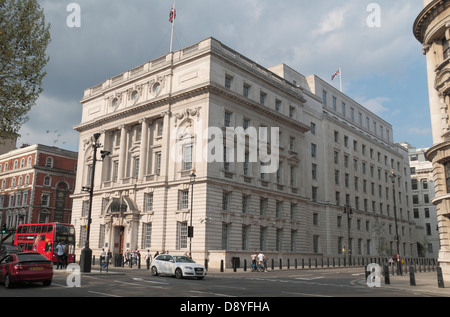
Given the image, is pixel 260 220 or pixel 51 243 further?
pixel 260 220

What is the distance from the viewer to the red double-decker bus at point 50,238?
35.3 metres

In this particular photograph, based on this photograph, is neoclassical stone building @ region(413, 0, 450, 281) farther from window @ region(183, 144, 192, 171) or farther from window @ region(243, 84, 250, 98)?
window @ region(183, 144, 192, 171)

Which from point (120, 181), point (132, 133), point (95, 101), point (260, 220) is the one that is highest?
point (95, 101)

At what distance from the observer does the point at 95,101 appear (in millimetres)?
55375

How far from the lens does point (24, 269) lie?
17.1 m

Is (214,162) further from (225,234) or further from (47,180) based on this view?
(47,180)

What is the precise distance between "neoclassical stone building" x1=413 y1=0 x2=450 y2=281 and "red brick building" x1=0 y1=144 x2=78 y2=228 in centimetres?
5669

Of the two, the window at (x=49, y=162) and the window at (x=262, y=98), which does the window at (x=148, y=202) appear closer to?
the window at (x=262, y=98)

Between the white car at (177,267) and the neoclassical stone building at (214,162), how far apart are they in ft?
33.9

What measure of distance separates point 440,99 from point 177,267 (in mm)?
21143

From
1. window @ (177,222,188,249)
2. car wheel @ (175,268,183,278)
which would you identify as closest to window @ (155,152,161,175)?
window @ (177,222,188,249)

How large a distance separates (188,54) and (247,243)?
21898 millimetres
